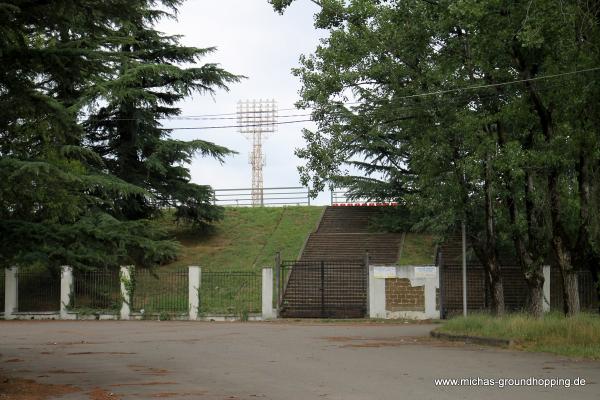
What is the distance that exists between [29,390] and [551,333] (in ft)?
34.5

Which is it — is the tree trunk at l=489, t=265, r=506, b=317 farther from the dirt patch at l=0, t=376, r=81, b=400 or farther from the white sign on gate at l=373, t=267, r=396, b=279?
the dirt patch at l=0, t=376, r=81, b=400

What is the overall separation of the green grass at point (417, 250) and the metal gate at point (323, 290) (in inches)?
166

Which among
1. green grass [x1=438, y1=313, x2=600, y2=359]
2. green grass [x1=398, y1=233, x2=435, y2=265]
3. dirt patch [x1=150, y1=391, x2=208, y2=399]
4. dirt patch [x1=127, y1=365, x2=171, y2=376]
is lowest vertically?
dirt patch [x1=127, y1=365, x2=171, y2=376]

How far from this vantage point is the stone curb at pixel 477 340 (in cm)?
1602

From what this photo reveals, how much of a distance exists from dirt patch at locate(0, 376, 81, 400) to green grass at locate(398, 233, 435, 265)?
27186mm

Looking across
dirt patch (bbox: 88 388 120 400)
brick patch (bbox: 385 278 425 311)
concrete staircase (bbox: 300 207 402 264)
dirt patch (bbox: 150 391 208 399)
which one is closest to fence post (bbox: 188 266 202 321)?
concrete staircase (bbox: 300 207 402 264)

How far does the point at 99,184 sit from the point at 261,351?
19.6 m

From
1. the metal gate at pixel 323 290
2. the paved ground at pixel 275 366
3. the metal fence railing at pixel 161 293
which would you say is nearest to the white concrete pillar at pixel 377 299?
the metal gate at pixel 323 290

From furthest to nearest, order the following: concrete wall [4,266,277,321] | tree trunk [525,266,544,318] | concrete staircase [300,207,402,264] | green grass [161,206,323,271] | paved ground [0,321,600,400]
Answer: green grass [161,206,323,271] < concrete staircase [300,207,402,264] < concrete wall [4,266,277,321] < tree trunk [525,266,544,318] < paved ground [0,321,600,400]

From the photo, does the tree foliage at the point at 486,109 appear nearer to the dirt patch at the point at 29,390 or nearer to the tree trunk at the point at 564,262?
the tree trunk at the point at 564,262

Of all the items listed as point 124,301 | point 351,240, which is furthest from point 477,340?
point 351,240

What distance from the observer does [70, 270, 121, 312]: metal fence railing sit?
32.8 metres

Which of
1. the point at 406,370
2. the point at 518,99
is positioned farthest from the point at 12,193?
the point at 518,99

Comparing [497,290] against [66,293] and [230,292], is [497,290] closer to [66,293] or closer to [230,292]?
[230,292]
